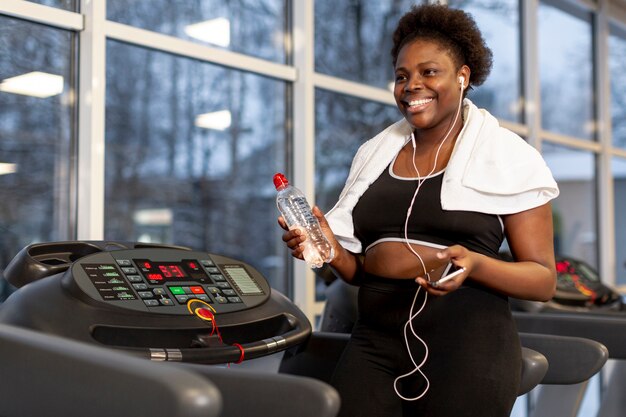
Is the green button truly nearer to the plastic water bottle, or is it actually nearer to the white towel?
the plastic water bottle

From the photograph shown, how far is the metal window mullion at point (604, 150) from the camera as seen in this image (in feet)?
19.8

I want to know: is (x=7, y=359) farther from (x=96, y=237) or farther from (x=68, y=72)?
(x=68, y=72)

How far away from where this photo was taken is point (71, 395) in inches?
39.0

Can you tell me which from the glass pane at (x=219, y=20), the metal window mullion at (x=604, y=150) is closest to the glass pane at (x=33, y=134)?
the glass pane at (x=219, y=20)

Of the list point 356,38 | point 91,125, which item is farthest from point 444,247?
point 356,38

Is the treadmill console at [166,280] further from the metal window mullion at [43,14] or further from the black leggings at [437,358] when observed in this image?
the metal window mullion at [43,14]

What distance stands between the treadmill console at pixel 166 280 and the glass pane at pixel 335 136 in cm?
175

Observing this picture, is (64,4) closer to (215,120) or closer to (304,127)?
(215,120)

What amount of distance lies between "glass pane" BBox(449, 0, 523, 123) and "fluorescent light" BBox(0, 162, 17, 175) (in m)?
3.09

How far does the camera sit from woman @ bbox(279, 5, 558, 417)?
145cm

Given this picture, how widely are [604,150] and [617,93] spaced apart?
65 cm

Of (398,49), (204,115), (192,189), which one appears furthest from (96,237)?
(398,49)

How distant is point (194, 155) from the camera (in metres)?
3.05

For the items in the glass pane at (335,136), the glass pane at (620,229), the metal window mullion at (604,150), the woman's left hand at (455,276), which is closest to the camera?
the woman's left hand at (455,276)
